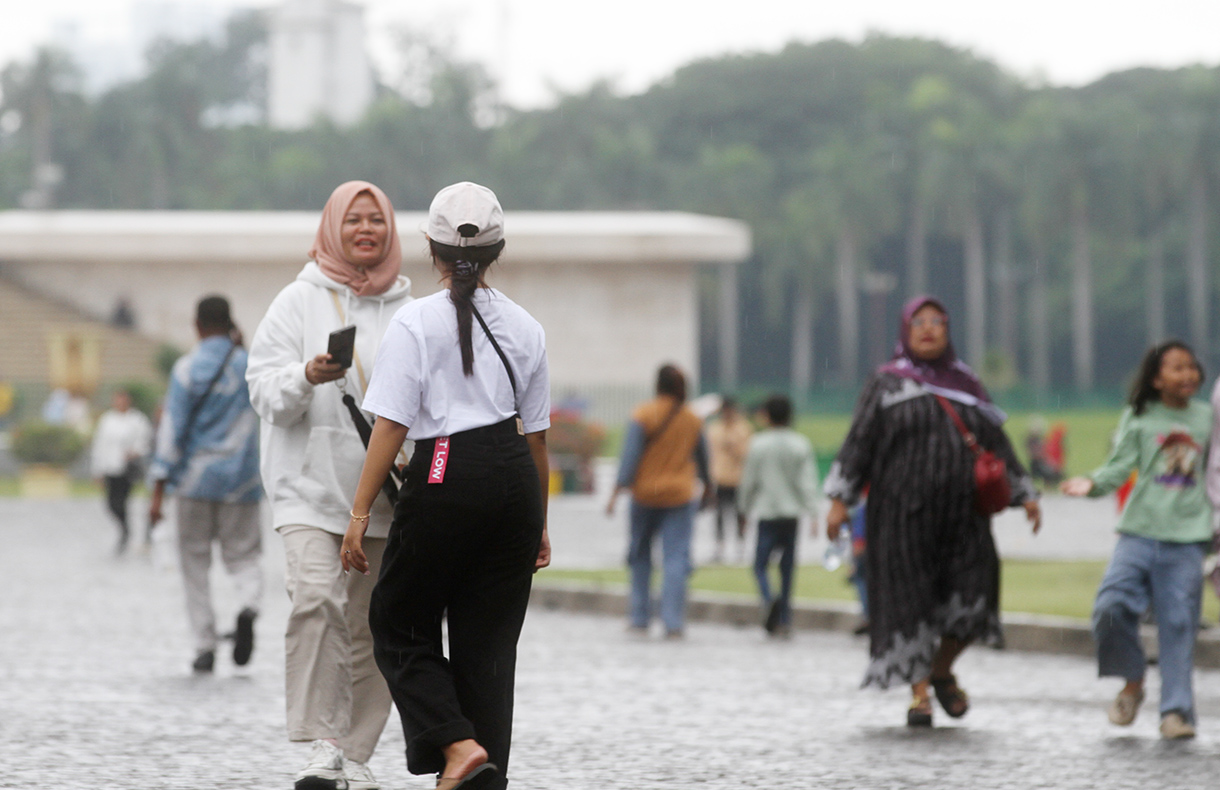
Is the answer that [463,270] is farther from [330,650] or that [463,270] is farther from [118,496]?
[118,496]

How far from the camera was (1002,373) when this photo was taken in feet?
193

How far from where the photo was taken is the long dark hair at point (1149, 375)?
24.0 feet

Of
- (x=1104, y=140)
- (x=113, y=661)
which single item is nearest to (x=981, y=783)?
(x=113, y=661)

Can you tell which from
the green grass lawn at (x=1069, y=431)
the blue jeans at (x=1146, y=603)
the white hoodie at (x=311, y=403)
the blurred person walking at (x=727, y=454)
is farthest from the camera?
the green grass lawn at (x=1069, y=431)

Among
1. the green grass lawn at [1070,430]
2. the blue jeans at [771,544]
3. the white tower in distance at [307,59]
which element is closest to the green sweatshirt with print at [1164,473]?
the blue jeans at [771,544]

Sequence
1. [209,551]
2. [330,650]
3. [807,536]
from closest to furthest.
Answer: [330,650], [209,551], [807,536]

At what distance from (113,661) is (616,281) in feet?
104

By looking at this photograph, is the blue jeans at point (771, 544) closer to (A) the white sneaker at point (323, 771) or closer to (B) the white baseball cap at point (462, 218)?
(A) the white sneaker at point (323, 771)

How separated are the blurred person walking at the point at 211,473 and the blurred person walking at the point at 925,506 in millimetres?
2725

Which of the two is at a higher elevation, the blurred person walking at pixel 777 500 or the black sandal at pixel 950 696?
the blurred person walking at pixel 777 500

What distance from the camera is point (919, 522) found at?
7.38 m

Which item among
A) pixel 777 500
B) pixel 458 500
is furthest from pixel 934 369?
pixel 777 500

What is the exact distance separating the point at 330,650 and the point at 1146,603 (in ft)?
10.6

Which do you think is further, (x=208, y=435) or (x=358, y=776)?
(x=208, y=435)
